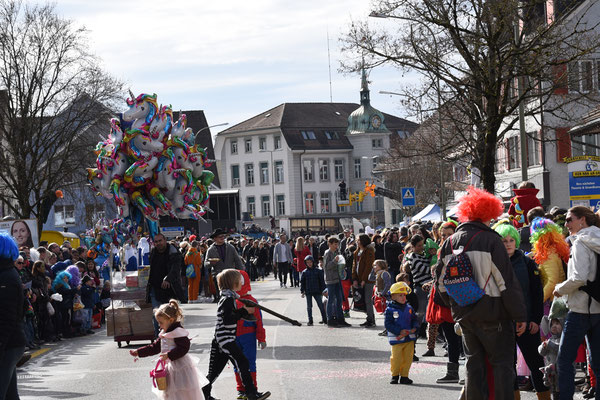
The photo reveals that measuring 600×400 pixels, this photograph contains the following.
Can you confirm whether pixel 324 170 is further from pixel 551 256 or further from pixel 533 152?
pixel 551 256

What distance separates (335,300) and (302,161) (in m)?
92.7

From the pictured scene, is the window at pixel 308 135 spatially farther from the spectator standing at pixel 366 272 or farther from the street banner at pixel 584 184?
the spectator standing at pixel 366 272

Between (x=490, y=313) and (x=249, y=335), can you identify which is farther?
(x=249, y=335)

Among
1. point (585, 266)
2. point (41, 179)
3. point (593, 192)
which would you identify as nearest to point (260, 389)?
point (585, 266)

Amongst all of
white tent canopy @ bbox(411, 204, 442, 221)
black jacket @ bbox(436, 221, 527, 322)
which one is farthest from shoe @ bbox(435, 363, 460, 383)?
white tent canopy @ bbox(411, 204, 442, 221)

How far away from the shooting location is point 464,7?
21.9 meters

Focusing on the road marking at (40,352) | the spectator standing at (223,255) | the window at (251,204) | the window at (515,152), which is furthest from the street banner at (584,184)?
the window at (251,204)

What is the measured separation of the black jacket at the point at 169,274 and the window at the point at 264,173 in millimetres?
96579

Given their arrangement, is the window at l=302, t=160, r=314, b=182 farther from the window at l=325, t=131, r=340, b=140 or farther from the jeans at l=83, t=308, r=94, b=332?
the jeans at l=83, t=308, r=94, b=332

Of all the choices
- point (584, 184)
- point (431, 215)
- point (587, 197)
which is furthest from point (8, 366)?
point (431, 215)

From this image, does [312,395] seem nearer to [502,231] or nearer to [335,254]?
[502,231]

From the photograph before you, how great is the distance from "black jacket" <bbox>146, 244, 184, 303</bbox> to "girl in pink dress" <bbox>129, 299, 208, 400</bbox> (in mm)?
6792

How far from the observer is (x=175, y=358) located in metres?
8.77

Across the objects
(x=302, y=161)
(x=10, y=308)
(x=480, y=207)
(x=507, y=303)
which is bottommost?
(x=507, y=303)
